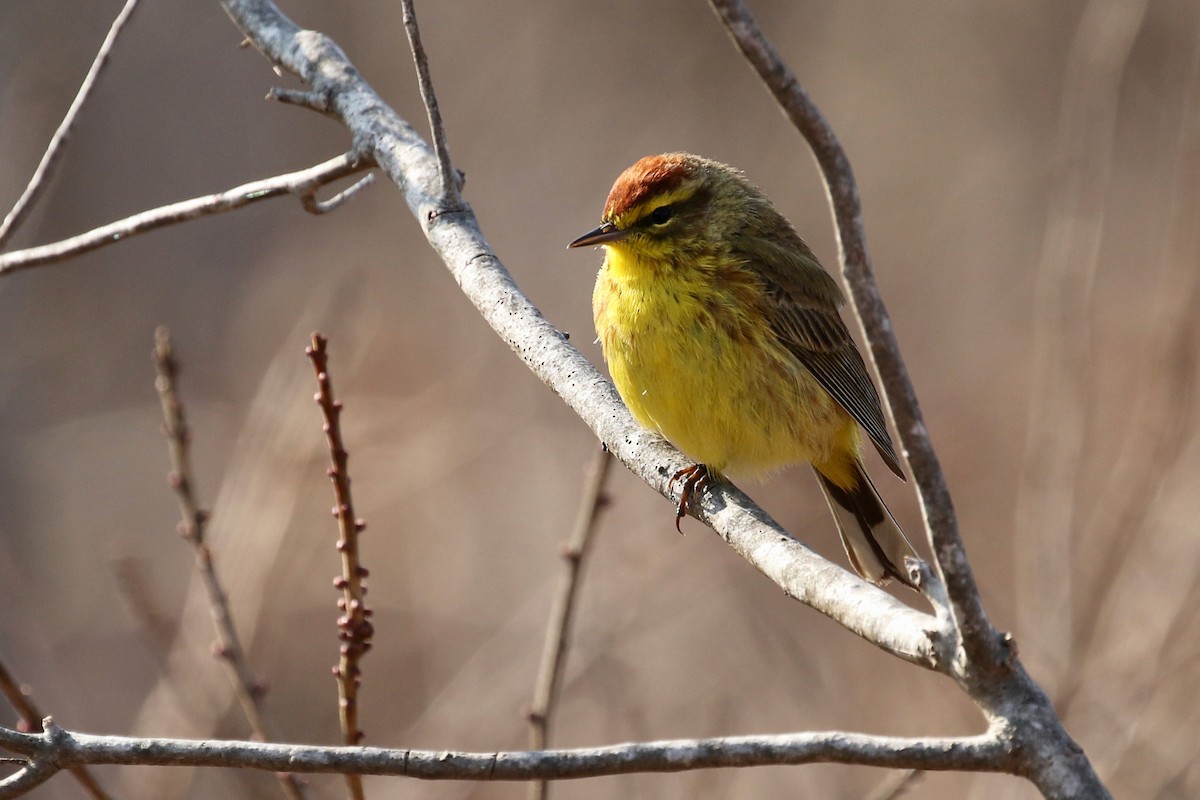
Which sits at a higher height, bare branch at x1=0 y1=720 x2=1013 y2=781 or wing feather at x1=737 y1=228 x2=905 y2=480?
wing feather at x1=737 y1=228 x2=905 y2=480

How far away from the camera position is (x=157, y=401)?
8.95 metres

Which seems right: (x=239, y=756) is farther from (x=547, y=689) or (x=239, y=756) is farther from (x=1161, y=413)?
(x=1161, y=413)

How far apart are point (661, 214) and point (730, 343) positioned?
0.52 meters

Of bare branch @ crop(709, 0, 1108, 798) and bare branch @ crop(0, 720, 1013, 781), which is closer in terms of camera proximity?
bare branch @ crop(709, 0, 1108, 798)

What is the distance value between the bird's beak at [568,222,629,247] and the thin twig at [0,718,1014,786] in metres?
2.16

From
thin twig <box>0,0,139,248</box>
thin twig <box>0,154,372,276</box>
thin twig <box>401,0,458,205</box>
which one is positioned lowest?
thin twig <box>401,0,458,205</box>

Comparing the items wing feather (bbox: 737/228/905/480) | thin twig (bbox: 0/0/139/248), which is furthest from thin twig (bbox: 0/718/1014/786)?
wing feather (bbox: 737/228/905/480)

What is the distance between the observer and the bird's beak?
12.4 ft

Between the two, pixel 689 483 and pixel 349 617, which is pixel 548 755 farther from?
pixel 689 483

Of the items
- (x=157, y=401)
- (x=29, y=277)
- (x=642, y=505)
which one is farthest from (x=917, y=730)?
(x=29, y=277)

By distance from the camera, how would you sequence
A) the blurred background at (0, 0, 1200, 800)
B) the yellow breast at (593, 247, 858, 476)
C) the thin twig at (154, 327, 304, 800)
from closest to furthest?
the thin twig at (154, 327, 304, 800) → the yellow breast at (593, 247, 858, 476) → the blurred background at (0, 0, 1200, 800)

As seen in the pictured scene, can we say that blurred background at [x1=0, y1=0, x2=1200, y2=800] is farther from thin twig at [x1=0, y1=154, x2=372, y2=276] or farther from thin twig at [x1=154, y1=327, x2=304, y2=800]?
thin twig at [x1=0, y1=154, x2=372, y2=276]

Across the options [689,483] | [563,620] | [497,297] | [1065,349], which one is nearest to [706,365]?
[689,483]

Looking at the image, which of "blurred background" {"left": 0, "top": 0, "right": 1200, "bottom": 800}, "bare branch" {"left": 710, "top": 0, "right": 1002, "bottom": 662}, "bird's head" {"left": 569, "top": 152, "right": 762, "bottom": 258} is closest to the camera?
"bare branch" {"left": 710, "top": 0, "right": 1002, "bottom": 662}
